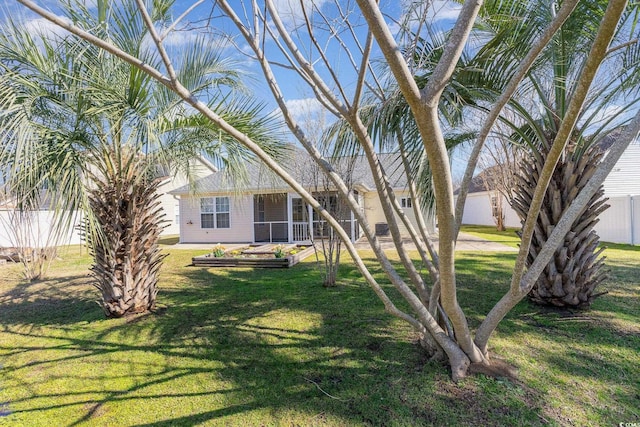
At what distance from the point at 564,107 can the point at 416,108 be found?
3.46 m

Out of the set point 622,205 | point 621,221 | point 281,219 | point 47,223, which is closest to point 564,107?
point 47,223

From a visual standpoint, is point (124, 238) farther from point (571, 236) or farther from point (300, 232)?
point (300, 232)

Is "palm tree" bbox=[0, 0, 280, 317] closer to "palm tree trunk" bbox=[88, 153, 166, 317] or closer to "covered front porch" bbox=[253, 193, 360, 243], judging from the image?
"palm tree trunk" bbox=[88, 153, 166, 317]

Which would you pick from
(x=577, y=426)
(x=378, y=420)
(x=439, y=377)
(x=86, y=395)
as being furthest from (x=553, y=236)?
(x=86, y=395)

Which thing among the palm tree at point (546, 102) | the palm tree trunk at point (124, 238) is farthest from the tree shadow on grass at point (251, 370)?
the palm tree at point (546, 102)

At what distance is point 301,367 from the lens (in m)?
3.40

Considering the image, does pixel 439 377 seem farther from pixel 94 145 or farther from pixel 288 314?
pixel 94 145

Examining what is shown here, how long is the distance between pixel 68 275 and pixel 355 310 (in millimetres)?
8581

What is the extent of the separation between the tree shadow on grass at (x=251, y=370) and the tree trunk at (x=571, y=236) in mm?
2253

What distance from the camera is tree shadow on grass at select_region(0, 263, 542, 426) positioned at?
2.66 m

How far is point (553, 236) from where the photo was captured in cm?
258

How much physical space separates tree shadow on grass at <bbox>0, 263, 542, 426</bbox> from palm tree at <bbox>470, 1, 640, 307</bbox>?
96.0 inches

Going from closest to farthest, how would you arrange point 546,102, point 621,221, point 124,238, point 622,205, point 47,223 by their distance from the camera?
point 546,102 → point 124,238 → point 47,223 → point 622,205 → point 621,221

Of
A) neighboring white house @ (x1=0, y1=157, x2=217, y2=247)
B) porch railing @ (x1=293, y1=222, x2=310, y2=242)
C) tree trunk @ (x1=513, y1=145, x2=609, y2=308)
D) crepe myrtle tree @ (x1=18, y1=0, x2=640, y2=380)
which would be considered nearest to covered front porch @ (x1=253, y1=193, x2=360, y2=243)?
porch railing @ (x1=293, y1=222, x2=310, y2=242)
